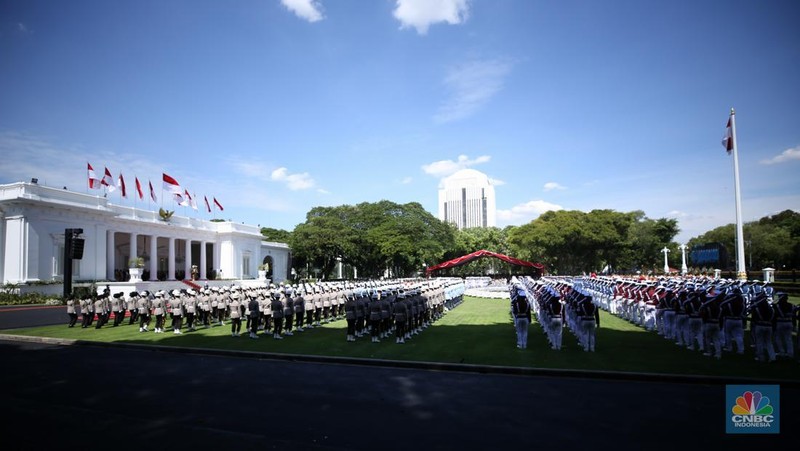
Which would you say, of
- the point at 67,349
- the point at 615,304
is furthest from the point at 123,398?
the point at 615,304

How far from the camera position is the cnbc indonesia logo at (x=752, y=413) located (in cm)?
628

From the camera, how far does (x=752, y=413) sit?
6.55 m

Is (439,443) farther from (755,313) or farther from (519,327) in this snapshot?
(755,313)

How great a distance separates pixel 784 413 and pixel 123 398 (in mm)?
10735

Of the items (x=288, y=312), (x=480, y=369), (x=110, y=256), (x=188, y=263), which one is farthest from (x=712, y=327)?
(x=188, y=263)

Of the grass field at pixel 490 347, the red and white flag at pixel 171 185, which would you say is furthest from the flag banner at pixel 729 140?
the red and white flag at pixel 171 185

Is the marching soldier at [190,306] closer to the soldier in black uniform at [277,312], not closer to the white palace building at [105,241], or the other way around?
the soldier in black uniform at [277,312]

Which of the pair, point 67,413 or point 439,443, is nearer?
point 439,443

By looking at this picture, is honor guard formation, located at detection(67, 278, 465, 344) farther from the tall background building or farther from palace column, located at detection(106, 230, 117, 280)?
the tall background building

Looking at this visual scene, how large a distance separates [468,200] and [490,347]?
142 metres

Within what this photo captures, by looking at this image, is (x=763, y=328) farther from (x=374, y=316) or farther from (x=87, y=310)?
(x=87, y=310)

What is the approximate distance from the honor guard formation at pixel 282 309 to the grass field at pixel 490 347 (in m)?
0.49

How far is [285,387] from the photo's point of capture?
29.0ft

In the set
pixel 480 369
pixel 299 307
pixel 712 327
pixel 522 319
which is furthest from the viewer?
pixel 299 307
